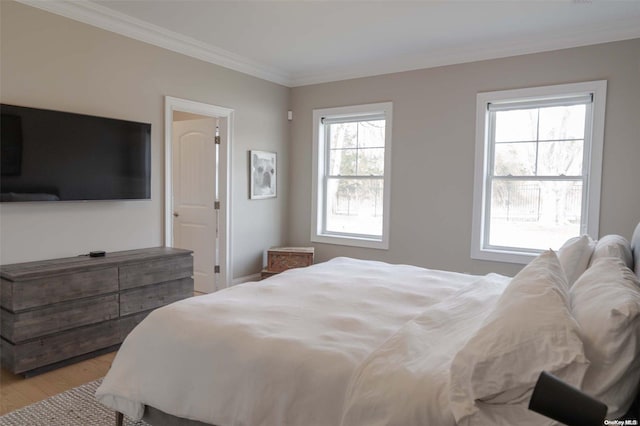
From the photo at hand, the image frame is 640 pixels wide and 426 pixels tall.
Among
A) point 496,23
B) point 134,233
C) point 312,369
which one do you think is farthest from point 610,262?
point 134,233

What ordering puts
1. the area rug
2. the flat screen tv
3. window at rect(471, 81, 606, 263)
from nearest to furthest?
the area rug, the flat screen tv, window at rect(471, 81, 606, 263)

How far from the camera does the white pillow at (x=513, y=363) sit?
1135 mm

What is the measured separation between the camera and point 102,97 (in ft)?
11.8

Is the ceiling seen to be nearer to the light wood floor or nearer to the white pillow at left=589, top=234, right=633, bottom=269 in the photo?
the white pillow at left=589, top=234, right=633, bottom=269

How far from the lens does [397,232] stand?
487 cm

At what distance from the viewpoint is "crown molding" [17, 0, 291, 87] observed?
3270 mm

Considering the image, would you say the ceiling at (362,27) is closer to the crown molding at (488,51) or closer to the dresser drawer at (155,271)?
the crown molding at (488,51)

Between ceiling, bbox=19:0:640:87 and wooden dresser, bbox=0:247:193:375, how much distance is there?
6.50ft

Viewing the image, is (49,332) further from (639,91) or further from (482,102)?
(639,91)

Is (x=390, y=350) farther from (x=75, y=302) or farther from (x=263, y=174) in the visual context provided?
(x=263, y=174)

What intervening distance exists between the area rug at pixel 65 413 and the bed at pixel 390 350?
49 cm

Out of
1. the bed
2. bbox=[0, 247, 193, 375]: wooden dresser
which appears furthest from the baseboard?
the bed

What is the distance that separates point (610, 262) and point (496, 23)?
2.69 metres

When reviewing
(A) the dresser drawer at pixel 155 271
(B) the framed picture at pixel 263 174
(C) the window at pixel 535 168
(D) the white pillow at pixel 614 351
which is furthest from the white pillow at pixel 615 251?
(B) the framed picture at pixel 263 174
